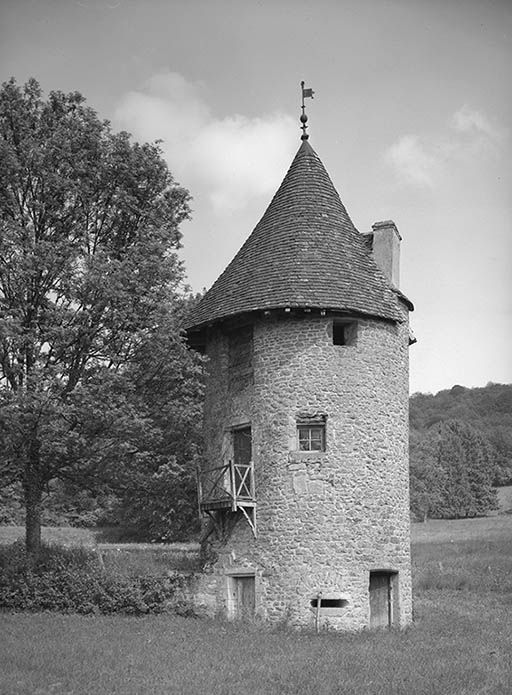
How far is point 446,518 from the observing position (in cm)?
7644

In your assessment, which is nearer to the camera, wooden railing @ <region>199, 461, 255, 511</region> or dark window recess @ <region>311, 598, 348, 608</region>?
dark window recess @ <region>311, 598, 348, 608</region>

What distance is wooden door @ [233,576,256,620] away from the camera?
68.1 ft

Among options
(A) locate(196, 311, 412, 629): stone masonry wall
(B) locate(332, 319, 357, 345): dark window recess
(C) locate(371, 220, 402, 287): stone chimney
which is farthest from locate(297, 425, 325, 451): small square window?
(C) locate(371, 220, 402, 287): stone chimney

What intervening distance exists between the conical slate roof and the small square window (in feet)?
9.78

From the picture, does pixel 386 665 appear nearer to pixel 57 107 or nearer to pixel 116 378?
pixel 116 378

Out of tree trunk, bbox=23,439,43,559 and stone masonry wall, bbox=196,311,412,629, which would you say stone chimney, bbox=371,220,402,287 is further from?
tree trunk, bbox=23,439,43,559

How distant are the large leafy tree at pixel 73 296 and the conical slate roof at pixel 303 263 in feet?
Answer: 6.14

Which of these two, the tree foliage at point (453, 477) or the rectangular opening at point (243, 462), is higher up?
the rectangular opening at point (243, 462)

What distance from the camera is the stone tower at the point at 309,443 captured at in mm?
20406

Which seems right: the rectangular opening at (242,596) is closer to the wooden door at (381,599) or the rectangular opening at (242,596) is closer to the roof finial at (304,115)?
the wooden door at (381,599)

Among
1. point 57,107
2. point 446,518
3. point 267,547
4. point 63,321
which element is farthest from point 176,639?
point 446,518

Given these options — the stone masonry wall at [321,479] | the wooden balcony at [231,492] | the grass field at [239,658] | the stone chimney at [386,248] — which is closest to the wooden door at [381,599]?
the stone masonry wall at [321,479]

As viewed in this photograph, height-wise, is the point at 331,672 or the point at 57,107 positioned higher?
the point at 57,107

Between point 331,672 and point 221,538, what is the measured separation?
22.0 feet
